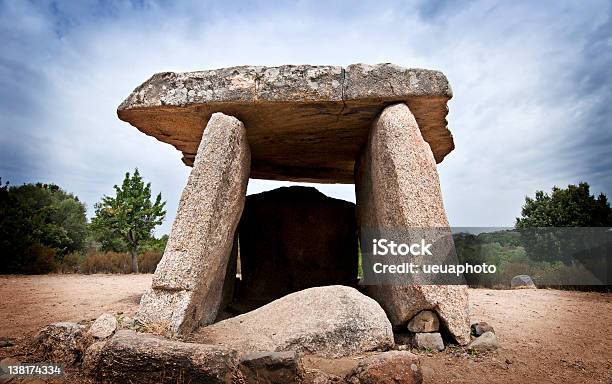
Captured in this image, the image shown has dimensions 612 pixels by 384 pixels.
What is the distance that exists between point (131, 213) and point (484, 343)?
17.0 metres

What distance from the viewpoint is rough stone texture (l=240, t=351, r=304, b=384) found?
3.04 meters

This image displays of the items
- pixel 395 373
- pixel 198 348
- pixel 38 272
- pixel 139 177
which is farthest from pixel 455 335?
pixel 139 177

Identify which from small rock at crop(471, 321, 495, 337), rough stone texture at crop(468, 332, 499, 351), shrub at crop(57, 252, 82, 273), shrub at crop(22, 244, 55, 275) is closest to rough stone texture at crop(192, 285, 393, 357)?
rough stone texture at crop(468, 332, 499, 351)

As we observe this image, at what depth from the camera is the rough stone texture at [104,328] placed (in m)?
3.69

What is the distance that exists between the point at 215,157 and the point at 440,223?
2.52 metres

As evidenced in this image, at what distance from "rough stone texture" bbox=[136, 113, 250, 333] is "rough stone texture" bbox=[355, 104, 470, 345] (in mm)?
1685

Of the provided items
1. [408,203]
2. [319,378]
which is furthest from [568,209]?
[319,378]

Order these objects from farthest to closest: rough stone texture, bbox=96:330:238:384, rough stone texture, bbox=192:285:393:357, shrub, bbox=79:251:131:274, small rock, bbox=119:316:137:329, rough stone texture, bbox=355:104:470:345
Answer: shrub, bbox=79:251:131:274
rough stone texture, bbox=355:104:470:345
small rock, bbox=119:316:137:329
rough stone texture, bbox=192:285:393:357
rough stone texture, bbox=96:330:238:384

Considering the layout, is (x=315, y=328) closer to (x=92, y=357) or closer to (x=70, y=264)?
(x=92, y=357)

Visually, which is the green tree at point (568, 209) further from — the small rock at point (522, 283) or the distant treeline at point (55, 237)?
the distant treeline at point (55, 237)

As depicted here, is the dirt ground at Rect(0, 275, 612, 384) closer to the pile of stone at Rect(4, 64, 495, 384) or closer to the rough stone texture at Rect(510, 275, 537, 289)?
the pile of stone at Rect(4, 64, 495, 384)

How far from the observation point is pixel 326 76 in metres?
4.96

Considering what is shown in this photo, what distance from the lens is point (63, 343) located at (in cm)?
370

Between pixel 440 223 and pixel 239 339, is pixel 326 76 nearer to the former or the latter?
pixel 440 223
